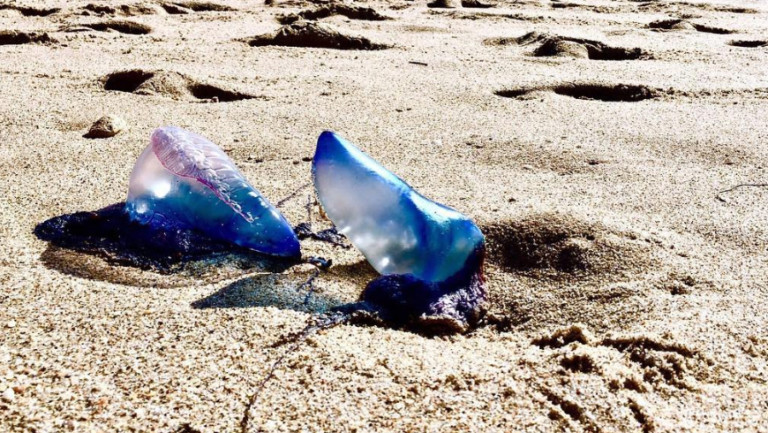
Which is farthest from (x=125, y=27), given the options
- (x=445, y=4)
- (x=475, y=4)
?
(x=475, y=4)

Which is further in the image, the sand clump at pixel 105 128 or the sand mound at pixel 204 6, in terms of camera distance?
the sand mound at pixel 204 6

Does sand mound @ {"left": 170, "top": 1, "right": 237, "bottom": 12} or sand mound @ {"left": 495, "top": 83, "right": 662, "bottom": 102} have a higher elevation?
sand mound @ {"left": 170, "top": 1, "right": 237, "bottom": 12}

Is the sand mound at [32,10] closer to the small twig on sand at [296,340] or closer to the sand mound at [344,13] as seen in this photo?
the sand mound at [344,13]

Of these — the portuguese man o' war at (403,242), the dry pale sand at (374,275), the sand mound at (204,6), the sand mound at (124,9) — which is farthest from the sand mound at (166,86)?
the sand mound at (204,6)

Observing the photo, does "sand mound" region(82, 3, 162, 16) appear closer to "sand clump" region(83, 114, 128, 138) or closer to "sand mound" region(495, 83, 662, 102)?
"sand clump" region(83, 114, 128, 138)

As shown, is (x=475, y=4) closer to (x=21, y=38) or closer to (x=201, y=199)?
(x=21, y=38)

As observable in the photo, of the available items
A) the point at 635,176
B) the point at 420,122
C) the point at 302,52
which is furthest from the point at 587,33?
the point at 635,176

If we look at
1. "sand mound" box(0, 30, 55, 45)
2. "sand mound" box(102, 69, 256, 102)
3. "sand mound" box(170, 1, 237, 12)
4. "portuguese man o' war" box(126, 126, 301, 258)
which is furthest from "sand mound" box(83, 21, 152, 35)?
"portuguese man o' war" box(126, 126, 301, 258)
